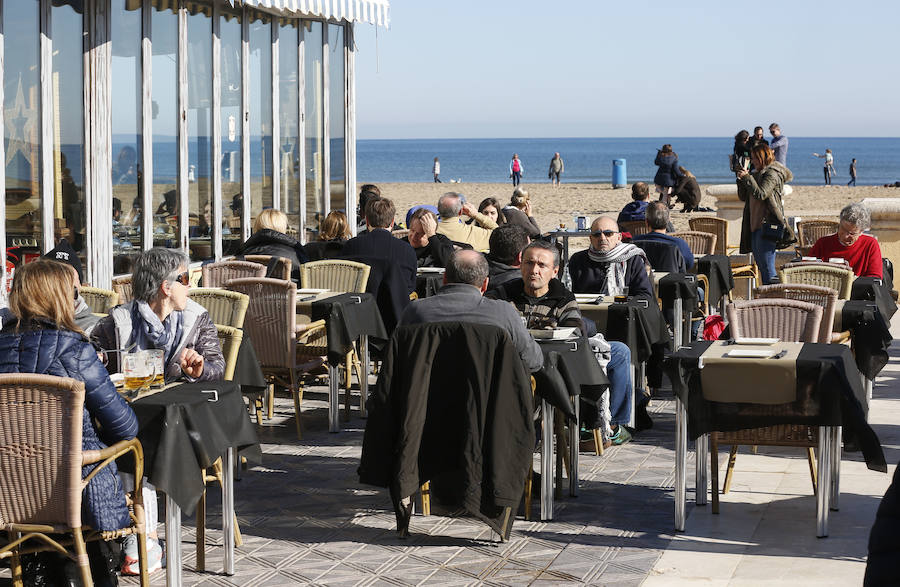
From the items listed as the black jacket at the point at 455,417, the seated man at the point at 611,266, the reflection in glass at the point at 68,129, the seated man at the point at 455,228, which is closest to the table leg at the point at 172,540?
the black jacket at the point at 455,417

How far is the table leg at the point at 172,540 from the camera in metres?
4.27

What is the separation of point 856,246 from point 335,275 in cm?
355

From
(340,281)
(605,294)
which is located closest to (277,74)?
(340,281)

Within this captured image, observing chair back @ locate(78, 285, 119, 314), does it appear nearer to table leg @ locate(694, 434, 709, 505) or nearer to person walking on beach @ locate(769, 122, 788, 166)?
table leg @ locate(694, 434, 709, 505)

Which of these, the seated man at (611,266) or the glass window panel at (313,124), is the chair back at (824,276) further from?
the glass window panel at (313,124)

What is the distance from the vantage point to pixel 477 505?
4.87 metres

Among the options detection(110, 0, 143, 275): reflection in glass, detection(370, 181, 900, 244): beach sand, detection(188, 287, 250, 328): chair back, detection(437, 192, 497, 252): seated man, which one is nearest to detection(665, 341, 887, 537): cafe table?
detection(188, 287, 250, 328): chair back

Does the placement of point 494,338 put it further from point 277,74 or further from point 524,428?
point 277,74

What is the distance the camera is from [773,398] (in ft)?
16.8

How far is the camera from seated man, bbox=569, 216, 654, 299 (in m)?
7.58

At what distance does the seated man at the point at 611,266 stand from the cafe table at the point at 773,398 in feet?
7.44

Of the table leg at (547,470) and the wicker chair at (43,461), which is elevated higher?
the wicker chair at (43,461)

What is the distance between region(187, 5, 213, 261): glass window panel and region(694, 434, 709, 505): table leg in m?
6.12

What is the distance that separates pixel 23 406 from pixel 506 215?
8382mm
